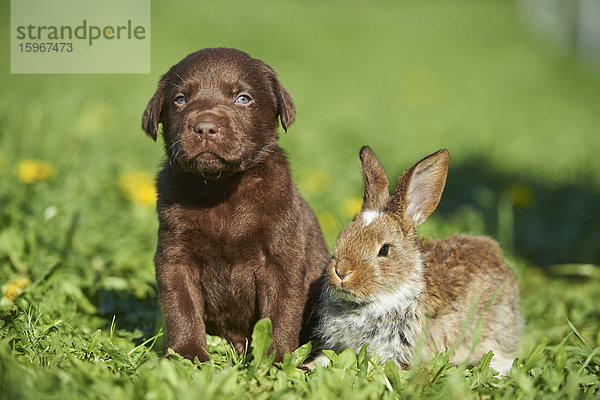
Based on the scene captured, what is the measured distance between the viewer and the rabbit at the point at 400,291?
10.8 ft

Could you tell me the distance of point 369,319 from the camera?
3.37 m

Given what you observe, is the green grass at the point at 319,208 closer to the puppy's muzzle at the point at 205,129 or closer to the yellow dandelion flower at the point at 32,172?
the yellow dandelion flower at the point at 32,172

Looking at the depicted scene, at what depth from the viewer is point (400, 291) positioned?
11.0ft

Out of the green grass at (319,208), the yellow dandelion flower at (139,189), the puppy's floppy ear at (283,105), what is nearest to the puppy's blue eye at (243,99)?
the puppy's floppy ear at (283,105)

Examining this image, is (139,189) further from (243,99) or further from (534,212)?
(534,212)

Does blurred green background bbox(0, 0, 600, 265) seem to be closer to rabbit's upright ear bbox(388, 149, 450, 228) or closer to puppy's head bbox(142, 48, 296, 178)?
rabbit's upright ear bbox(388, 149, 450, 228)

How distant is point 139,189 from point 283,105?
208 centimetres

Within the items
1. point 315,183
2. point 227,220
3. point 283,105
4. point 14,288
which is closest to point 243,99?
point 283,105

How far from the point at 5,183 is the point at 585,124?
9057 millimetres

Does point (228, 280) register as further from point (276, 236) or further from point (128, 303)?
point (128, 303)

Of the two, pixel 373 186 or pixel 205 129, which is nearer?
pixel 205 129

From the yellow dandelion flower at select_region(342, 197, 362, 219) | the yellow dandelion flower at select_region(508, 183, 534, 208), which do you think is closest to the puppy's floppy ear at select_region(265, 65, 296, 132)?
the yellow dandelion flower at select_region(342, 197, 362, 219)

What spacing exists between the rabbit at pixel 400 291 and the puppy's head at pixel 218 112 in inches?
24.8

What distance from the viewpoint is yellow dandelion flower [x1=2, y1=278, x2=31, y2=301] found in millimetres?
3574
